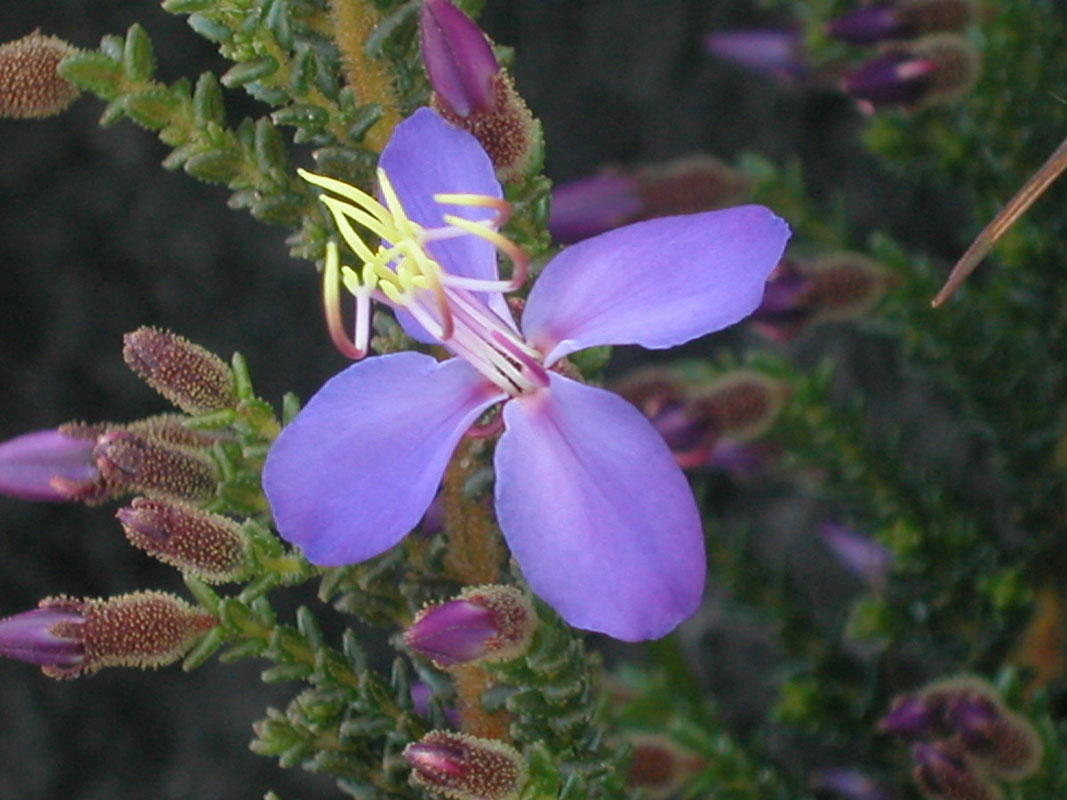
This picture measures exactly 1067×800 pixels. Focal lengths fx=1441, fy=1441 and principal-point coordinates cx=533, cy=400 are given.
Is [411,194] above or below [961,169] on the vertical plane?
above

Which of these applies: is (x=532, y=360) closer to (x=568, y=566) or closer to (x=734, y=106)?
(x=568, y=566)

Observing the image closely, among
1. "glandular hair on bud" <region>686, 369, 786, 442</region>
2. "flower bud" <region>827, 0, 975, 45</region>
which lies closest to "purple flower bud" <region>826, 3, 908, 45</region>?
"flower bud" <region>827, 0, 975, 45</region>

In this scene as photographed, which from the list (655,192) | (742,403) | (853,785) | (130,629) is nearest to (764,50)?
(655,192)

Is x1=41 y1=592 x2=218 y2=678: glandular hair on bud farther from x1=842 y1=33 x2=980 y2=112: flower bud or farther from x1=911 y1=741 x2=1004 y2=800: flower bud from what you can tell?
x1=842 y1=33 x2=980 y2=112: flower bud

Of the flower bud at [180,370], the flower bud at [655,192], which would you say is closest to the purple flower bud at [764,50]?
the flower bud at [655,192]

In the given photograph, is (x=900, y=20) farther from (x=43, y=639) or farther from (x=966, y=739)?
(x=43, y=639)

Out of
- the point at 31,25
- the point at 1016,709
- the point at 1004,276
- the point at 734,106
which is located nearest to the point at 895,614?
the point at 1016,709
